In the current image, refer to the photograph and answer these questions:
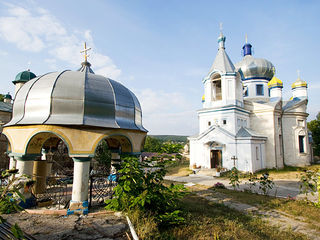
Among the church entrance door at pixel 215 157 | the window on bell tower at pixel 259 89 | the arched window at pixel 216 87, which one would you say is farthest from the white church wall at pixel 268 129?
the window on bell tower at pixel 259 89

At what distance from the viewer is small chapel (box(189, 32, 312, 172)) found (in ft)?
63.5

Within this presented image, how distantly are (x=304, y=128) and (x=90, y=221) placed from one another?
25.8 meters

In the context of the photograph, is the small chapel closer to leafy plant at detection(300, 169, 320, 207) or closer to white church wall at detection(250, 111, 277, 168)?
white church wall at detection(250, 111, 277, 168)

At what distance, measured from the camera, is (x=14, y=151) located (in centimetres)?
620

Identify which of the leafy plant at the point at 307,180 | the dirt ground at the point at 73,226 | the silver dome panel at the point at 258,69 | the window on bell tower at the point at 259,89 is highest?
the silver dome panel at the point at 258,69

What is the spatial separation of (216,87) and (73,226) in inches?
843

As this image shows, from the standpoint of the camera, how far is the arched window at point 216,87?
2184 cm

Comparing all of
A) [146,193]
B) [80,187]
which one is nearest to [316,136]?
[146,193]

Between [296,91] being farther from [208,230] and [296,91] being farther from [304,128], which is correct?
[208,230]

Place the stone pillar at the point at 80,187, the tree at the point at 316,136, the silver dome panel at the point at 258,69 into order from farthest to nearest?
1. the tree at the point at 316,136
2. the silver dome panel at the point at 258,69
3. the stone pillar at the point at 80,187

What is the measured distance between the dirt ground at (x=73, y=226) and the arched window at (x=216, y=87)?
62.1ft

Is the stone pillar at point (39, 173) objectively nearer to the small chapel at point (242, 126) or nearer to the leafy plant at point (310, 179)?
the leafy plant at point (310, 179)

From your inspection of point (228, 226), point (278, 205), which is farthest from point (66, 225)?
point (278, 205)

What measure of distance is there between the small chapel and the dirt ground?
16.1 m
